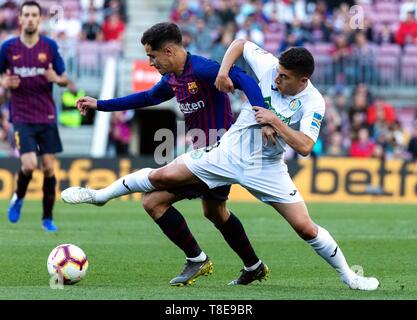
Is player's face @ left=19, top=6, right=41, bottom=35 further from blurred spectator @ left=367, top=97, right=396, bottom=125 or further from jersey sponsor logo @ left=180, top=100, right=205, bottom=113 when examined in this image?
blurred spectator @ left=367, top=97, right=396, bottom=125

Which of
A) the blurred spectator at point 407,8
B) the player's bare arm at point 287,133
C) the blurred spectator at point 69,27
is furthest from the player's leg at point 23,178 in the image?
the blurred spectator at point 407,8

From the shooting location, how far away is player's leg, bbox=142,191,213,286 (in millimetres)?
8422

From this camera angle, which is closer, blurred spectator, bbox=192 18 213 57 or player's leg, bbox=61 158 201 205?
player's leg, bbox=61 158 201 205

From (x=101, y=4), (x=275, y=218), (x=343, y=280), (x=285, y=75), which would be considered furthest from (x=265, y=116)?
(x=101, y=4)

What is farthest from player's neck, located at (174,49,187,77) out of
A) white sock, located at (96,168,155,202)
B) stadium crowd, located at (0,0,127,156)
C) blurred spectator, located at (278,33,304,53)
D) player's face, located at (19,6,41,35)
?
stadium crowd, located at (0,0,127,156)

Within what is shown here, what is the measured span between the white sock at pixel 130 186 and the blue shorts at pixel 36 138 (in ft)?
15.8

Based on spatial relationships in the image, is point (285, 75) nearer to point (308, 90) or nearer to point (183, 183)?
point (308, 90)

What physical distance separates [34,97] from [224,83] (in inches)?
221

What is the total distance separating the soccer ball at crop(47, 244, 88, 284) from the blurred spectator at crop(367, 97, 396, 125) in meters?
16.3

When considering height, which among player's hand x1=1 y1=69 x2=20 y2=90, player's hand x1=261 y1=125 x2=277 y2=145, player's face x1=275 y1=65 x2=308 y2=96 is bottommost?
player's hand x1=1 y1=69 x2=20 y2=90

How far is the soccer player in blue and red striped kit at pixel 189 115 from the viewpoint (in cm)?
838

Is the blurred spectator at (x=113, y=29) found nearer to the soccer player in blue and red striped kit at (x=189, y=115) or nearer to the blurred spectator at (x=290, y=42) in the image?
the blurred spectator at (x=290, y=42)

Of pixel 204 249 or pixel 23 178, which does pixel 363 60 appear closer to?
pixel 23 178

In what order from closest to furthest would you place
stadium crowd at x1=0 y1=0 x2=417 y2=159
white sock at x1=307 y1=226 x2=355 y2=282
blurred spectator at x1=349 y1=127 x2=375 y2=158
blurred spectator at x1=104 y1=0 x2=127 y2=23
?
1. white sock at x1=307 y1=226 x2=355 y2=282
2. blurred spectator at x1=349 y1=127 x2=375 y2=158
3. stadium crowd at x1=0 y1=0 x2=417 y2=159
4. blurred spectator at x1=104 y1=0 x2=127 y2=23
